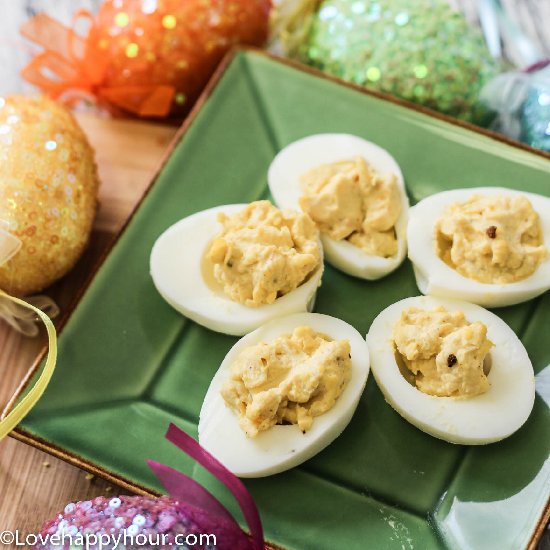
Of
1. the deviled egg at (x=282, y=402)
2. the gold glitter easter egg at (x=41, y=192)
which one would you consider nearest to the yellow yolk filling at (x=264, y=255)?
the deviled egg at (x=282, y=402)

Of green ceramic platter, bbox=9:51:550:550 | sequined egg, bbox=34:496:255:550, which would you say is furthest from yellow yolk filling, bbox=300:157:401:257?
sequined egg, bbox=34:496:255:550

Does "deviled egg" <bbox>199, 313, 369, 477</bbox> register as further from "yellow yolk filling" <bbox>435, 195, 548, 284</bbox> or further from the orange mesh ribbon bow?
the orange mesh ribbon bow

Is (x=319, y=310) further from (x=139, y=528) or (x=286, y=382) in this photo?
(x=139, y=528)

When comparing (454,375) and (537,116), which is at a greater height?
(537,116)

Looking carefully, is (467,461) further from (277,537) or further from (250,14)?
(250,14)

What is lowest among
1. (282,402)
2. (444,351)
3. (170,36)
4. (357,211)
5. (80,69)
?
(282,402)

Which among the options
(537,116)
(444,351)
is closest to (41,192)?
(444,351)
